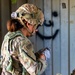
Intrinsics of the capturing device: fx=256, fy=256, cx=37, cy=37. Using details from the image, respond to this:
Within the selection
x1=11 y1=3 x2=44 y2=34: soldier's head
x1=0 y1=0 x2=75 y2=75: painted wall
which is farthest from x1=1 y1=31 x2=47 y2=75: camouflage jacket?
x1=0 y1=0 x2=75 y2=75: painted wall

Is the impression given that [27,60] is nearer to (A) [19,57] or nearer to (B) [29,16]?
(A) [19,57]

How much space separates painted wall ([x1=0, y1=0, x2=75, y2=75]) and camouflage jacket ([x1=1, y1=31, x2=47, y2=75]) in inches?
59.1

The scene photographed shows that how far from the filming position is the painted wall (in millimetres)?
3506

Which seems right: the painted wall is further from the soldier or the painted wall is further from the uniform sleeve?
the uniform sleeve

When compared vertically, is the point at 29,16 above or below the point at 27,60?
above

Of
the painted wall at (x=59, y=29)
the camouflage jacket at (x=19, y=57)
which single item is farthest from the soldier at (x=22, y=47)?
the painted wall at (x=59, y=29)

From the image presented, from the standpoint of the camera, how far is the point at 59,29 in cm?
359

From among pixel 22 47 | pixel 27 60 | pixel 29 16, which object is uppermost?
pixel 29 16

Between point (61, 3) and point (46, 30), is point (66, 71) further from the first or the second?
point (61, 3)

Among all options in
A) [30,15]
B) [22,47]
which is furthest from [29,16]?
[22,47]

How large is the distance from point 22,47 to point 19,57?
89mm

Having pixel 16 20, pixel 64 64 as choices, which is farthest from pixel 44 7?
pixel 16 20

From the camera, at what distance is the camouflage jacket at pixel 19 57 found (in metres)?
2.01

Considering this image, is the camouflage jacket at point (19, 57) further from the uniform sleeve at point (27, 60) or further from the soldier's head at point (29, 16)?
the soldier's head at point (29, 16)
